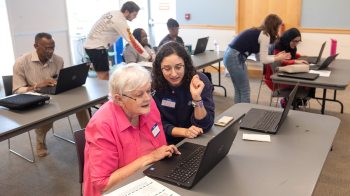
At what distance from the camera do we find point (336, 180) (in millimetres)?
2598

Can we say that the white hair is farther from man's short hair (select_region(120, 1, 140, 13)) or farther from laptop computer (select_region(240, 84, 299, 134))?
man's short hair (select_region(120, 1, 140, 13))

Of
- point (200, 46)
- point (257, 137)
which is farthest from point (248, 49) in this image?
point (257, 137)

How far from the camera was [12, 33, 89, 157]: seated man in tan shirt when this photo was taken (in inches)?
111

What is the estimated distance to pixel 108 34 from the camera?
4059 millimetres

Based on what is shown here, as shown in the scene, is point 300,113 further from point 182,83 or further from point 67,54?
point 67,54

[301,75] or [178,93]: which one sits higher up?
[178,93]

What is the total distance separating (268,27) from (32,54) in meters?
2.32

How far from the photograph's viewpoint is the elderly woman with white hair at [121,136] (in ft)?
4.40

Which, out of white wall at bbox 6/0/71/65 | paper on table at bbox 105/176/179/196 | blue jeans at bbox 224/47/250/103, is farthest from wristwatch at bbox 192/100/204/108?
white wall at bbox 6/0/71/65

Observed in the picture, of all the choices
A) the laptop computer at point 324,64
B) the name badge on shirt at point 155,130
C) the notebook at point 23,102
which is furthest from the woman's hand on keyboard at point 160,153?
the laptop computer at point 324,64

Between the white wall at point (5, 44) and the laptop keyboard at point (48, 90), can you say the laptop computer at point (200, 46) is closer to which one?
the laptop keyboard at point (48, 90)

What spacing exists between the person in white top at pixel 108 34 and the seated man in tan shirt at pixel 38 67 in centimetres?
95

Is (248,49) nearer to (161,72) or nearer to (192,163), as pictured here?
(161,72)

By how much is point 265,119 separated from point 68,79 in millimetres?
1615
